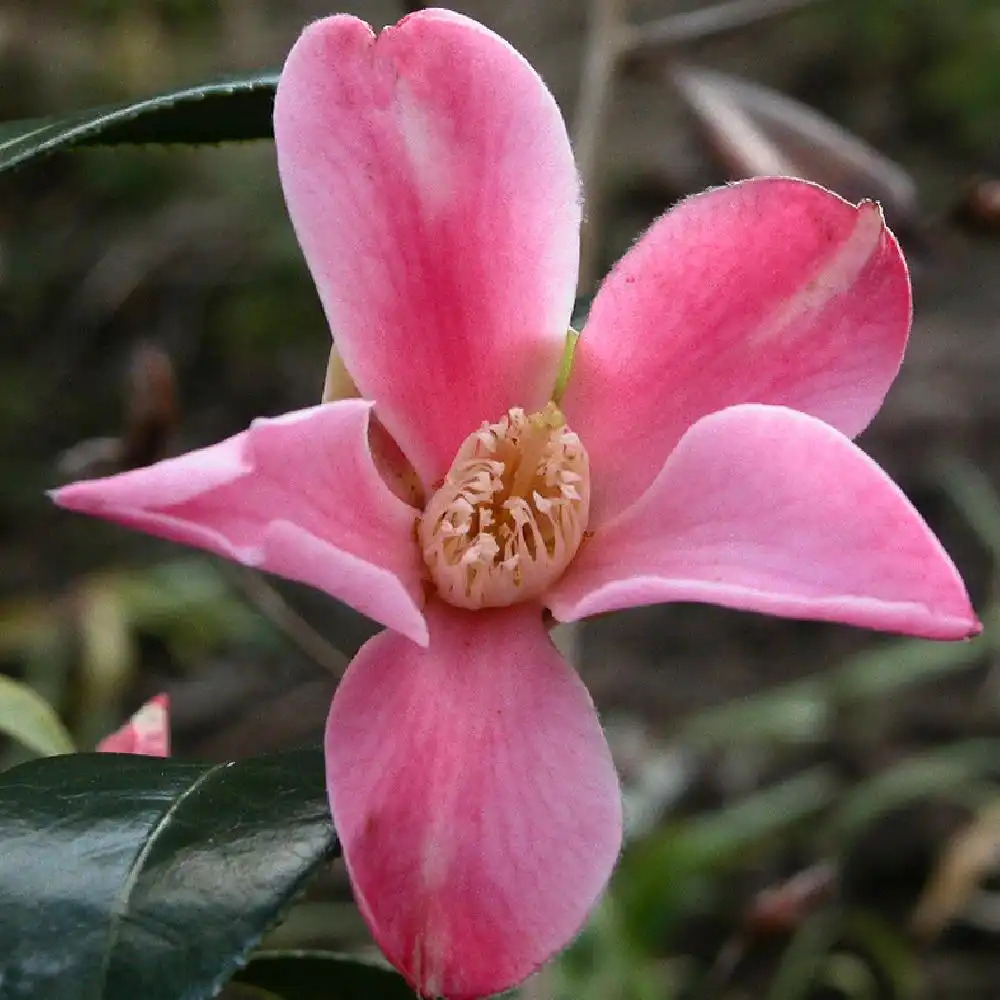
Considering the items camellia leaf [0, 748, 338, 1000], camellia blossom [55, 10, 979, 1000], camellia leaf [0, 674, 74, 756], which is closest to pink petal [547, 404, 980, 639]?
camellia blossom [55, 10, 979, 1000]

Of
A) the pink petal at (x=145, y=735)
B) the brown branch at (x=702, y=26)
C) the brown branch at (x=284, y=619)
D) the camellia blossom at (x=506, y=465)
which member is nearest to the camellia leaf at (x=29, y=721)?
the pink petal at (x=145, y=735)

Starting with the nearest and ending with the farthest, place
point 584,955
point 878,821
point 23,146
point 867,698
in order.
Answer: point 23,146 < point 584,955 < point 878,821 < point 867,698

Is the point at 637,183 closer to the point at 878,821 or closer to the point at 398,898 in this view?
the point at 878,821

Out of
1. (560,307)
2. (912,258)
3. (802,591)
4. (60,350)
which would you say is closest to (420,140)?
(560,307)

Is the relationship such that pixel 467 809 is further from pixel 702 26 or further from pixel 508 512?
pixel 702 26

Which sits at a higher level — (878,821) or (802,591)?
(802,591)

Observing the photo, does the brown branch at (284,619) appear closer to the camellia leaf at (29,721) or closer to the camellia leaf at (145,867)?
the camellia leaf at (29,721)

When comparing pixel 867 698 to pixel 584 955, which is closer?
pixel 584 955

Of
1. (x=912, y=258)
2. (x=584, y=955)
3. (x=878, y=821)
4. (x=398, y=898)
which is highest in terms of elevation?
(x=398, y=898)

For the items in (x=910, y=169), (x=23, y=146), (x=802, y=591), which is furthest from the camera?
(x=910, y=169)
